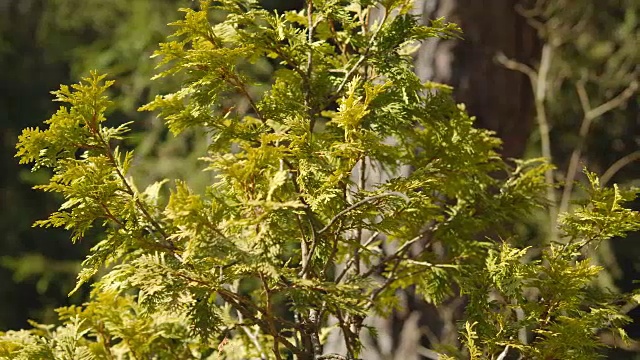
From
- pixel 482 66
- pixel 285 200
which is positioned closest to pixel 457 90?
pixel 482 66

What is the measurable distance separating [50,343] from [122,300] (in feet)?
0.54

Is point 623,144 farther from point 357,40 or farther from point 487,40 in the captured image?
point 357,40

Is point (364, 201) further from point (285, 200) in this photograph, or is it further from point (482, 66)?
point (482, 66)

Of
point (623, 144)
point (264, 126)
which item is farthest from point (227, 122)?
point (623, 144)

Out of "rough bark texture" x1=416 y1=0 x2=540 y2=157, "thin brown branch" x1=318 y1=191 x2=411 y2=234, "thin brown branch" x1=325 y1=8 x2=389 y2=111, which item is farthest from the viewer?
"rough bark texture" x1=416 y1=0 x2=540 y2=157

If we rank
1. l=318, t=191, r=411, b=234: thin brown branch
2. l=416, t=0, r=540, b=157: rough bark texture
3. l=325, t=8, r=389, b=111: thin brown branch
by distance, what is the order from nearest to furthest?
l=318, t=191, r=411, b=234: thin brown branch < l=325, t=8, r=389, b=111: thin brown branch < l=416, t=0, r=540, b=157: rough bark texture

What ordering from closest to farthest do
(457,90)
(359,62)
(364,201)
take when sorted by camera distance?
(364,201) → (359,62) → (457,90)

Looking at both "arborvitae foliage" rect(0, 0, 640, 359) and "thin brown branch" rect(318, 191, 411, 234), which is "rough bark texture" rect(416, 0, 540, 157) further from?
"thin brown branch" rect(318, 191, 411, 234)

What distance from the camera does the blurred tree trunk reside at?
2.33 metres

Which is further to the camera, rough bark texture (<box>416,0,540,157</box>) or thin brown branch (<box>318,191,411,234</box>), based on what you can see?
rough bark texture (<box>416,0,540,157</box>)

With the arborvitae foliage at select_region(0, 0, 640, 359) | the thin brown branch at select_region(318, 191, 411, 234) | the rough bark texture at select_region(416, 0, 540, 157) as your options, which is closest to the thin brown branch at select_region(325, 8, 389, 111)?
the arborvitae foliage at select_region(0, 0, 640, 359)

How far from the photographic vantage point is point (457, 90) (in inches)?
93.7

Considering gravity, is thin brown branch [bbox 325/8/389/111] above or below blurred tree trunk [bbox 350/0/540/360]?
above

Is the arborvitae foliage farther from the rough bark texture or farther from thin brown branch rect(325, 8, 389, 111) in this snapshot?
the rough bark texture
